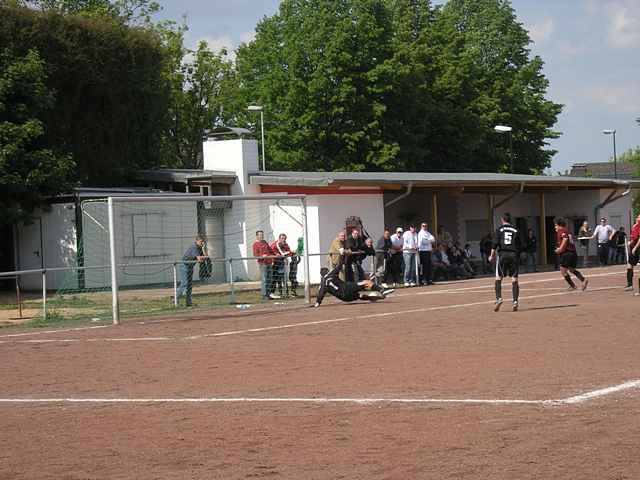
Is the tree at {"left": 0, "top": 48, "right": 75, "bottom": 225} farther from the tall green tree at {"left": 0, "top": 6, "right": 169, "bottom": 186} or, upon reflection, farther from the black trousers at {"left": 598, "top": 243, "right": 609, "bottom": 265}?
the black trousers at {"left": 598, "top": 243, "right": 609, "bottom": 265}

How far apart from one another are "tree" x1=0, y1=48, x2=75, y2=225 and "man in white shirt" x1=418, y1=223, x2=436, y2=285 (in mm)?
10826

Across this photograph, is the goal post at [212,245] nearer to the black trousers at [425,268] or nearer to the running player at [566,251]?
the black trousers at [425,268]

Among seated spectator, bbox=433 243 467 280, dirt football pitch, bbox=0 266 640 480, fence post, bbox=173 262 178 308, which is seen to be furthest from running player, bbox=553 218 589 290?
seated spectator, bbox=433 243 467 280

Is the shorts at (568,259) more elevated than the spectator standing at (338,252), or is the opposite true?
the spectator standing at (338,252)

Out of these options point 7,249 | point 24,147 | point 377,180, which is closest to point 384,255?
point 377,180

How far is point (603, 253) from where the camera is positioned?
137 feet

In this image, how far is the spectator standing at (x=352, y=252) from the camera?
24984mm

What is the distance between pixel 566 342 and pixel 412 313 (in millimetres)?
6345

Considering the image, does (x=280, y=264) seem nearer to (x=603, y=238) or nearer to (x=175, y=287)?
(x=175, y=287)

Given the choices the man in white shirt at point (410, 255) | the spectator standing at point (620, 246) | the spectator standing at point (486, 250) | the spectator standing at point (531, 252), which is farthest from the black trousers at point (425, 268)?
the spectator standing at point (620, 246)

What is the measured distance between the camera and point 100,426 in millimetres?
9648

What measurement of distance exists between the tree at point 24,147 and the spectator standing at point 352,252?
10484mm

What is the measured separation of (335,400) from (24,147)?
24.0m

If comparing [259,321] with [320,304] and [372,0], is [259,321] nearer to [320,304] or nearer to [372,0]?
[320,304]
